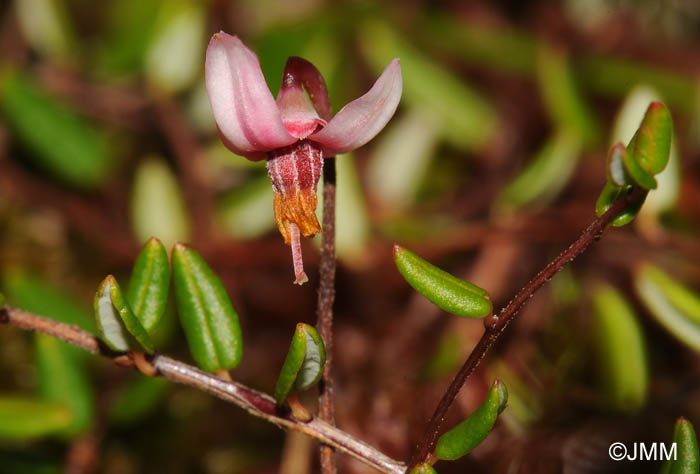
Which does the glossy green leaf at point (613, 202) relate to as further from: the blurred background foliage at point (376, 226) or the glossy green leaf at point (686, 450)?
the blurred background foliage at point (376, 226)

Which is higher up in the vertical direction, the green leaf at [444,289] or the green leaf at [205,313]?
the green leaf at [444,289]

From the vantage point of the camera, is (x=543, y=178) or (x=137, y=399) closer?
(x=137, y=399)

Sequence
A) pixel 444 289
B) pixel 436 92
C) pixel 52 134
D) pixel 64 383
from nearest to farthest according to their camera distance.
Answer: pixel 444 289, pixel 64 383, pixel 52 134, pixel 436 92

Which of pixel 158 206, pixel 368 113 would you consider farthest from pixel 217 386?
pixel 158 206

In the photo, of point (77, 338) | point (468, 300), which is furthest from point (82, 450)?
point (468, 300)

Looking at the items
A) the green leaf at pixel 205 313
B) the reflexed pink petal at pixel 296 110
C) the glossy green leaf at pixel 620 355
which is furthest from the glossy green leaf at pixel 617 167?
the glossy green leaf at pixel 620 355

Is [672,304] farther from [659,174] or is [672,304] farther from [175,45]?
[175,45]

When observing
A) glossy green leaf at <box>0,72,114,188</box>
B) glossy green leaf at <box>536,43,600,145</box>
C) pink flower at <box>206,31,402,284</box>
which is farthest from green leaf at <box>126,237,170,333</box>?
glossy green leaf at <box>536,43,600,145</box>
